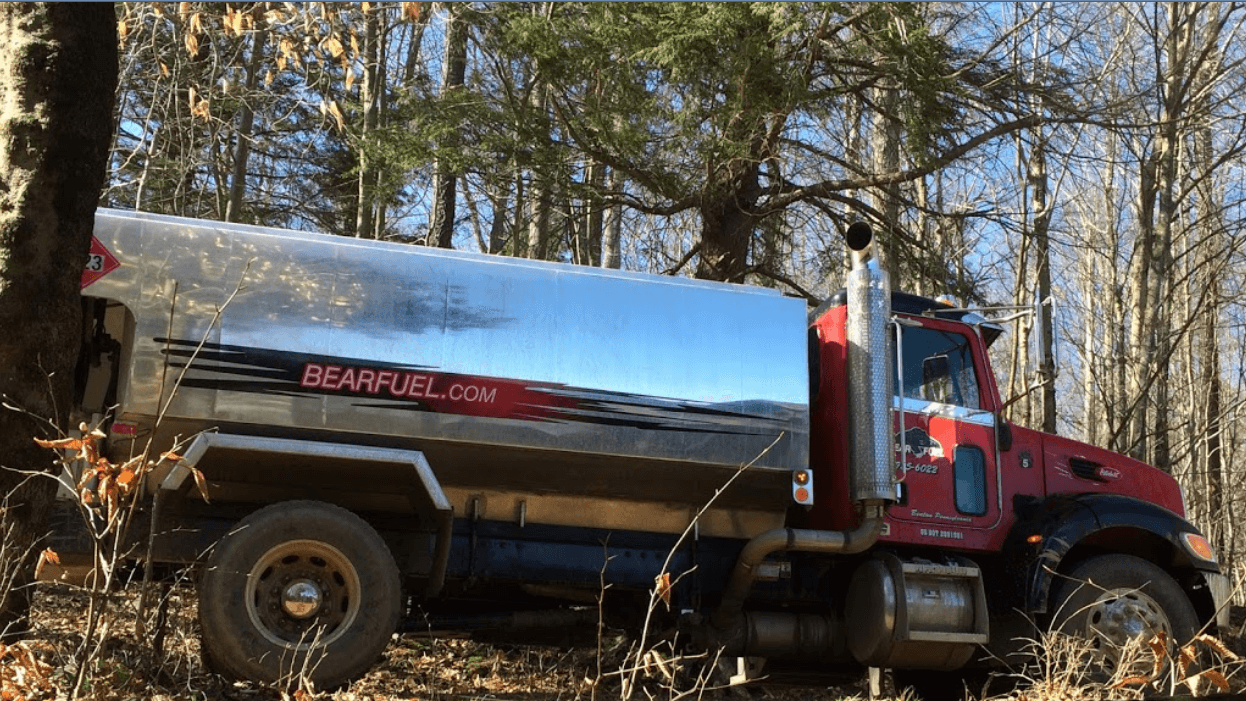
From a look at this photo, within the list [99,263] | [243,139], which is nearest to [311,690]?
[99,263]

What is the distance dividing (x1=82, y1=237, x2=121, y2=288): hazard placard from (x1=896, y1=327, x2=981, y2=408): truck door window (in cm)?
524

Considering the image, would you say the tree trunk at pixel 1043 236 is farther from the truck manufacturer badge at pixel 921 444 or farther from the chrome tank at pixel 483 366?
the chrome tank at pixel 483 366

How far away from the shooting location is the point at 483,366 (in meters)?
7.04

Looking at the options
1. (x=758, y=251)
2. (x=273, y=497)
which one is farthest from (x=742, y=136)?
(x=273, y=497)

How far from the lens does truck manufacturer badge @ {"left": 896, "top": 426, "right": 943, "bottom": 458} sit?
830 centimetres

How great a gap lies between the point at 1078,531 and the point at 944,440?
1.08 meters

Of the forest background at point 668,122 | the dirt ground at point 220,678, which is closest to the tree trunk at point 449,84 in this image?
the forest background at point 668,122

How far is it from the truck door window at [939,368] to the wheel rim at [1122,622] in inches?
64.5

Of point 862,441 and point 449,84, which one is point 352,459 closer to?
point 862,441

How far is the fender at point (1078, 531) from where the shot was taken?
26.4 feet

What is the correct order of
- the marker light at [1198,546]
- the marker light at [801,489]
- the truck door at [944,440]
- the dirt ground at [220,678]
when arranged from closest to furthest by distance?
the dirt ground at [220,678]
the marker light at [801,489]
the truck door at [944,440]
the marker light at [1198,546]

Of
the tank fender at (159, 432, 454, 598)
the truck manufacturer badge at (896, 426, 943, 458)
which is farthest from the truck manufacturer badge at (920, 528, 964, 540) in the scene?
the tank fender at (159, 432, 454, 598)

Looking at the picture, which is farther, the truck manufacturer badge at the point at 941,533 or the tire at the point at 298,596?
the truck manufacturer badge at the point at 941,533

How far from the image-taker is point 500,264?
7320 millimetres
